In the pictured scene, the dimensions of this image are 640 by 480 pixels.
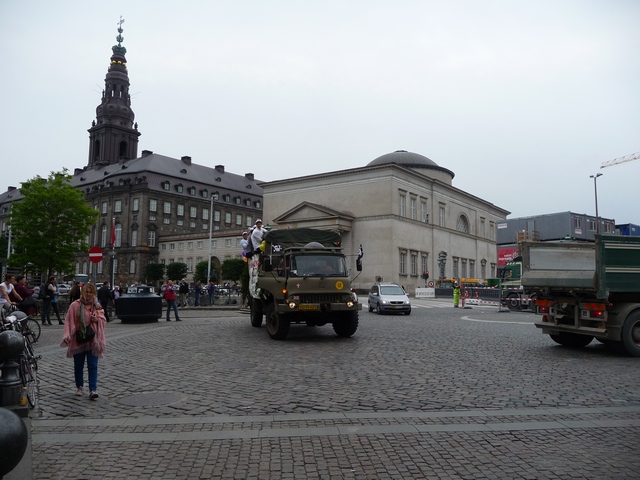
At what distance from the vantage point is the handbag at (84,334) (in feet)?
25.8

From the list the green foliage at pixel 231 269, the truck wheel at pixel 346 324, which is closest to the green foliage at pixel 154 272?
the green foliage at pixel 231 269

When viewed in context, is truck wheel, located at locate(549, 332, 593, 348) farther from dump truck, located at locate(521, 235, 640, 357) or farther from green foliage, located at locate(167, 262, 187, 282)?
green foliage, located at locate(167, 262, 187, 282)

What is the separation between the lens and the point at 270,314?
15.6 meters

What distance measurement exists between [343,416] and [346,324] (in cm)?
885

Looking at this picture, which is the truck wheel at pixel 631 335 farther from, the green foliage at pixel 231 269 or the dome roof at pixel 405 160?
the dome roof at pixel 405 160

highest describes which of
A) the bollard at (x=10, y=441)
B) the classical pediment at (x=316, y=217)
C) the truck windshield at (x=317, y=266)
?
the classical pediment at (x=316, y=217)

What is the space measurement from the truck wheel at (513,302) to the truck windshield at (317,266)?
66.5 feet

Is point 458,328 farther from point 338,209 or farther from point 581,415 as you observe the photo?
point 338,209

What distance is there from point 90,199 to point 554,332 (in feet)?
336

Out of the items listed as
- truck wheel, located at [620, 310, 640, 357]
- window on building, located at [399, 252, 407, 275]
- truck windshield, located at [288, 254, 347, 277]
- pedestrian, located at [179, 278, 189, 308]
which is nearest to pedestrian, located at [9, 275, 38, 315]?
truck windshield, located at [288, 254, 347, 277]

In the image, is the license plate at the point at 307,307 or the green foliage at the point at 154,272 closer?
the license plate at the point at 307,307

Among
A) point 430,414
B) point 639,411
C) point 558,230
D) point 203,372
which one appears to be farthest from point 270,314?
point 558,230

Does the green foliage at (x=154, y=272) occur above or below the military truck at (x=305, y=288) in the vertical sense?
above

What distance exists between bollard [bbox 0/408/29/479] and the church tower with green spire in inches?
4493
